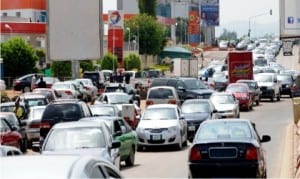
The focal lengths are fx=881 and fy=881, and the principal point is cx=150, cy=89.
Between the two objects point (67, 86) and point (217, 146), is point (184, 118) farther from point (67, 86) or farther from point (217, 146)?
point (67, 86)

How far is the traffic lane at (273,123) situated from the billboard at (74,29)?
245 inches

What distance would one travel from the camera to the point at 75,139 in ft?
60.0

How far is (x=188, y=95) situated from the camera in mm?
49469

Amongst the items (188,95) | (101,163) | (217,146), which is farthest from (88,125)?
(188,95)

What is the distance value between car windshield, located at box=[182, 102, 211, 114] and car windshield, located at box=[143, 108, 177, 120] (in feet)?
11.2

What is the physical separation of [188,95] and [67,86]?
7.27m

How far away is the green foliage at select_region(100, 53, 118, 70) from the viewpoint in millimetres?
83000

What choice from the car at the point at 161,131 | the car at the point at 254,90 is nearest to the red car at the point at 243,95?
the car at the point at 254,90

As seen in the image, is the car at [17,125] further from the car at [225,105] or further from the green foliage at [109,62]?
the green foliage at [109,62]

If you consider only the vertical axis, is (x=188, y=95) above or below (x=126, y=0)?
below

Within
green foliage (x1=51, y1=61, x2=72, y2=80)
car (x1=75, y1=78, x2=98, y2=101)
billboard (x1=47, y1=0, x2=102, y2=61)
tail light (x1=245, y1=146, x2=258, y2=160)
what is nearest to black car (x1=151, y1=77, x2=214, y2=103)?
car (x1=75, y1=78, x2=98, y2=101)

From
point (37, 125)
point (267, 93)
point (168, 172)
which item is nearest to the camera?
point (168, 172)

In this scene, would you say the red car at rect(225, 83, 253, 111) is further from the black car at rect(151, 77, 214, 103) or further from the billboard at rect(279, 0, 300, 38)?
the billboard at rect(279, 0, 300, 38)

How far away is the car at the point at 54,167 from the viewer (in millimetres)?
7129
